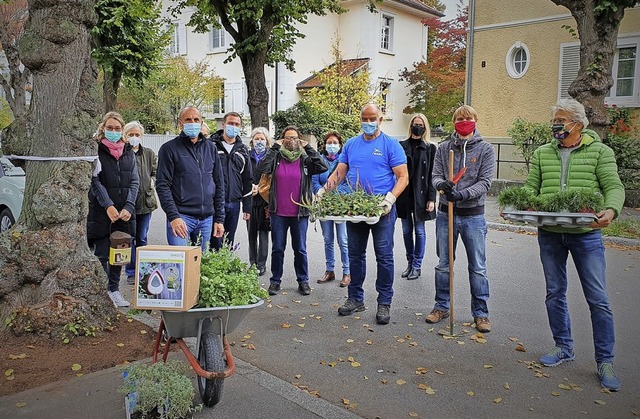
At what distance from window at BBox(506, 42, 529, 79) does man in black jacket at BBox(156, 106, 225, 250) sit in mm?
16105

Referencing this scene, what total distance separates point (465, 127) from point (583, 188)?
60.4 inches

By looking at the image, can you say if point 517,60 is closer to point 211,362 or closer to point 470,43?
point 470,43

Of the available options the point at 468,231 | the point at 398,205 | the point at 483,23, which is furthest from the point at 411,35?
the point at 468,231

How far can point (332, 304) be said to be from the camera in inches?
275

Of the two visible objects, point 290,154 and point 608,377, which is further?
point 290,154

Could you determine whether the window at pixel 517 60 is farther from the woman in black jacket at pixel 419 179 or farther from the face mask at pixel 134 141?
the face mask at pixel 134 141

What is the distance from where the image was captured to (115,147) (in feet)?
22.2

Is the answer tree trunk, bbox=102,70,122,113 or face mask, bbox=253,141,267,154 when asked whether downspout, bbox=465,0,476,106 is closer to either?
tree trunk, bbox=102,70,122,113

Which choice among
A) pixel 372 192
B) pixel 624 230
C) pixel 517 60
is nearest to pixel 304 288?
pixel 372 192

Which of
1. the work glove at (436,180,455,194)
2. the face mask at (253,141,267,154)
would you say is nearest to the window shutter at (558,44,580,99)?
the face mask at (253,141,267,154)

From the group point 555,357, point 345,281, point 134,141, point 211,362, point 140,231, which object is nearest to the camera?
point 211,362

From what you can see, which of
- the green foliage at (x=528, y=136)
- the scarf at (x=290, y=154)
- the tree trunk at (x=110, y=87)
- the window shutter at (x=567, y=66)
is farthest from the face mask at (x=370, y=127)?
the tree trunk at (x=110, y=87)

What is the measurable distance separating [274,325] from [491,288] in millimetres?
3234

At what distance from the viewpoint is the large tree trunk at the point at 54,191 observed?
5.28m
